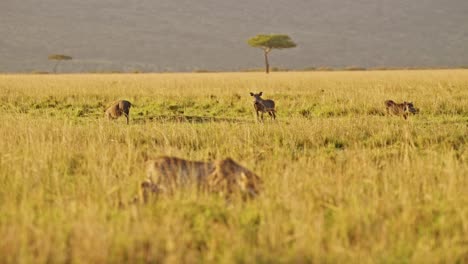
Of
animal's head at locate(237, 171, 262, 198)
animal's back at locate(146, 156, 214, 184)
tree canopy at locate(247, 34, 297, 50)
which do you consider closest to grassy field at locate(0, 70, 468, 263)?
animal's head at locate(237, 171, 262, 198)

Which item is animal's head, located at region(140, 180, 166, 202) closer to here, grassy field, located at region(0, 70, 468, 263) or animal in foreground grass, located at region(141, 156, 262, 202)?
animal in foreground grass, located at region(141, 156, 262, 202)

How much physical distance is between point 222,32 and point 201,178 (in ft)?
436

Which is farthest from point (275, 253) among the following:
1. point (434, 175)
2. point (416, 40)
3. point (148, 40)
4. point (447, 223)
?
point (416, 40)

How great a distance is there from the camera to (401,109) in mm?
14156

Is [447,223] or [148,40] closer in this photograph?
[447,223]

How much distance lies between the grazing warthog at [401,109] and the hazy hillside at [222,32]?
324ft

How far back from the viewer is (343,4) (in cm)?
15462

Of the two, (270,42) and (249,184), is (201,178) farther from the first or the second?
(270,42)

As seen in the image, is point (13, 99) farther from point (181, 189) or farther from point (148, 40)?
point (148, 40)

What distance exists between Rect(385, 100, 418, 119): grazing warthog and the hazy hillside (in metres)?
98.9

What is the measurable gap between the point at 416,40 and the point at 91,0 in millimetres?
71078

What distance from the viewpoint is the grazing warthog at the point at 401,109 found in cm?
1398

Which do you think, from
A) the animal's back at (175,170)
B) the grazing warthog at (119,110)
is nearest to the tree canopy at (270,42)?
the grazing warthog at (119,110)

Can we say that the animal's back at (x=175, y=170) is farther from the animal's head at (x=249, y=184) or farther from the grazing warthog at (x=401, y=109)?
the grazing warthog at (x=401, y=109)
